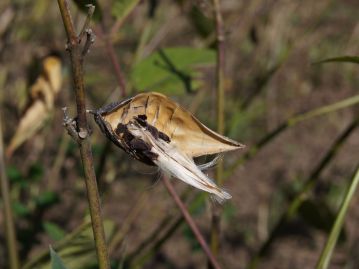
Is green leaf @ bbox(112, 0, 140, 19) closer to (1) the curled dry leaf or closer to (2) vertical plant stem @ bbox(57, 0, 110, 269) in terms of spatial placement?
(1) the curled dry leaf

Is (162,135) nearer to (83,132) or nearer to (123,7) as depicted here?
(83,132)

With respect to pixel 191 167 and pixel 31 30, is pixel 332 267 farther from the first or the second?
pixel 191 167

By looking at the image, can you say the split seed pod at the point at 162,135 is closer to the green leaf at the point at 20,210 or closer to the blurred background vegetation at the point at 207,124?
the blurred background vegetation at the point at 207,124

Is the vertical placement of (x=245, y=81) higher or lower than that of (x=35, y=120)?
lower

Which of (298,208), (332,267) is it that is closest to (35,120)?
(298,208)

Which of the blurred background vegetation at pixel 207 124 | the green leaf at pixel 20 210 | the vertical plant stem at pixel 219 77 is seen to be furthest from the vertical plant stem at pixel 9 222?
A: the green leaf at pixel 20 210

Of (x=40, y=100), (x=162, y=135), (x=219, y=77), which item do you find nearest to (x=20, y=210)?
(x=40, y=100)

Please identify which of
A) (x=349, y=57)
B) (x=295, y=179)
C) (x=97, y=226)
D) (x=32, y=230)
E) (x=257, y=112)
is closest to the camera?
(x=97, y=226)

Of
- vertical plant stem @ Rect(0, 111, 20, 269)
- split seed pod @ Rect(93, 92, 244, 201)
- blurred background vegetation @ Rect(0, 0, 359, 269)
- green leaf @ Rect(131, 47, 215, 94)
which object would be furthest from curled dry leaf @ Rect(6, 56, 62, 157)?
split seed pod @ Rect(93, 92, 244, 201)
